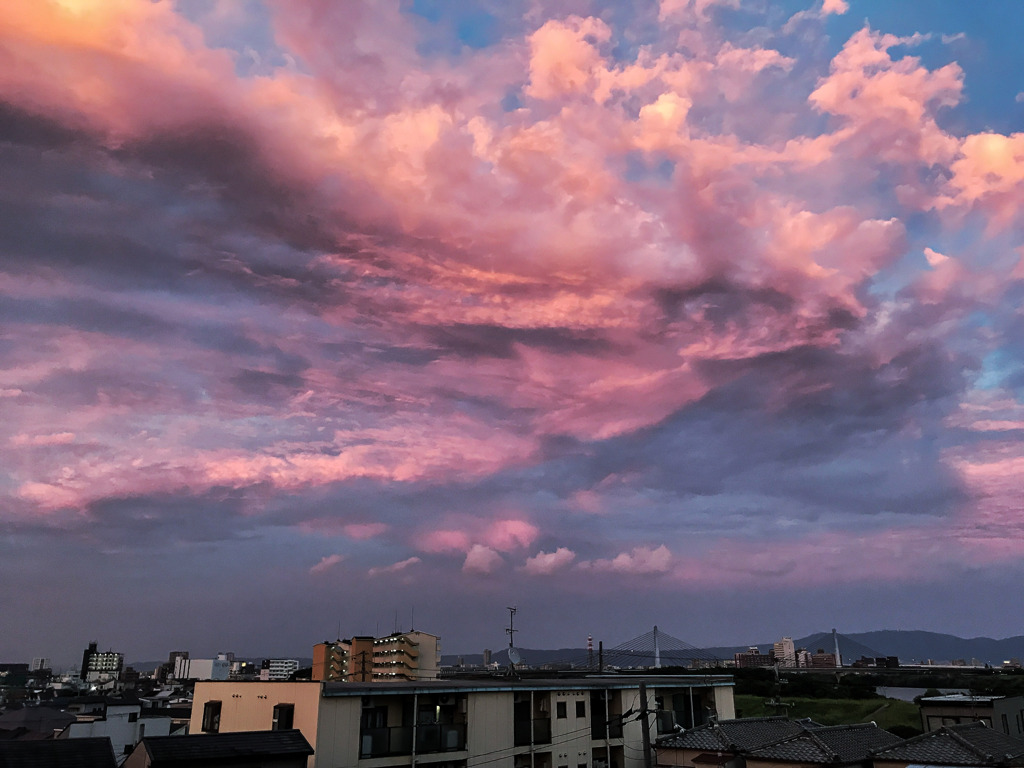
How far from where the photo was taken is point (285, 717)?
2669 cm

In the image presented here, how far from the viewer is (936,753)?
2814 cm

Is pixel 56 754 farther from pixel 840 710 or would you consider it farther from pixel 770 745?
pixel 840 710

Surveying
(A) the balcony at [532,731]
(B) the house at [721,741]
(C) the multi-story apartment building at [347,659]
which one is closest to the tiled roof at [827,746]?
(B) the house at [721,741]

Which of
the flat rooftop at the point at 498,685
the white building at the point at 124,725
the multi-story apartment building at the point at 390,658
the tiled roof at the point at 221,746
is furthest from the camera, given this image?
the multi-story apartment building at the point at 390,658

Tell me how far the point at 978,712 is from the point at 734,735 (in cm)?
2520

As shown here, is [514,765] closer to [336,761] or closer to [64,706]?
[336,761]

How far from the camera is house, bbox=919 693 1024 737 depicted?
152ft

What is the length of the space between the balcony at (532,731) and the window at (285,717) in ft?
35.1

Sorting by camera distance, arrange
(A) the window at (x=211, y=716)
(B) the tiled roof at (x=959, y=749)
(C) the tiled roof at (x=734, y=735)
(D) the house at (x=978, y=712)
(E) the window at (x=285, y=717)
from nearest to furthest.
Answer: (E) the window at (x=285, y=717)
(B) the tiled roof at (x=959, y=749)
(A) the window at (x=211, y=716)
(C) the tiled roof at (x=734, y=735)
(D) the house at (x=978, y=712)

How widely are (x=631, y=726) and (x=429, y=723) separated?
13.6 m

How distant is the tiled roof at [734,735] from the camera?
3250 centimetres

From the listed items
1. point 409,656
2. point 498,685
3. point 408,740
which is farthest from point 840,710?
point 408,740

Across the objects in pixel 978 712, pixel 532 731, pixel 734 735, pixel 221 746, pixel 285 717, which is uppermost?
pixel 285 717

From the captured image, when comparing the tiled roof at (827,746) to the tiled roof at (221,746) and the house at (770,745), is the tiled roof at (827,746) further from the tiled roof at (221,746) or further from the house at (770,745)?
the tiled roof at (221,746)
